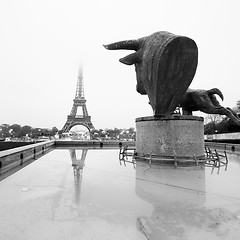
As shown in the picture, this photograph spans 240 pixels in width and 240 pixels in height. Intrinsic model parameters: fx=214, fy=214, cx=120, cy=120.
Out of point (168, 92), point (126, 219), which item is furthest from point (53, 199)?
point (168, 92)

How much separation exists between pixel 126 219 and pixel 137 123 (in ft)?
23.3

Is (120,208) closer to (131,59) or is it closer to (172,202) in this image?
(172,202)

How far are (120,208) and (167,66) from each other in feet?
21.4

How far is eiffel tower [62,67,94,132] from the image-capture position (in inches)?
3005

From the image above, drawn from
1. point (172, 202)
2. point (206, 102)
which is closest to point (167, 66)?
point (206, 102)

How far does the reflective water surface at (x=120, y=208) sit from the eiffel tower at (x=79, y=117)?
7147 cm

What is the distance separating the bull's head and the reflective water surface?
13.9 ft

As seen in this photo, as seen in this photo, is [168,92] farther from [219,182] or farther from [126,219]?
[126,219]

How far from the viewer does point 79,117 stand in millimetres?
85000

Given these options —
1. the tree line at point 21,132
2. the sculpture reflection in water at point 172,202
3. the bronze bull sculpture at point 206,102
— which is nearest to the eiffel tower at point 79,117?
the tree line at point 21,132

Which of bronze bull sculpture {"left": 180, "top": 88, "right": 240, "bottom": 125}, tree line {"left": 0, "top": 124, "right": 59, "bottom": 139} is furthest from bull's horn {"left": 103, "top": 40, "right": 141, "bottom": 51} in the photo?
tree line {"left": 0, "top": 124, "right": 59, "bottom": 139}

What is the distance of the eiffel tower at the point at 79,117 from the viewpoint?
3005 inches

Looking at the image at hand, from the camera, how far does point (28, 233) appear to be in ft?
8.64

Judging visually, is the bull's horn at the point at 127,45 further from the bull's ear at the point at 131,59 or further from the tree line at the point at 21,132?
the tree line at the point at 21,132
